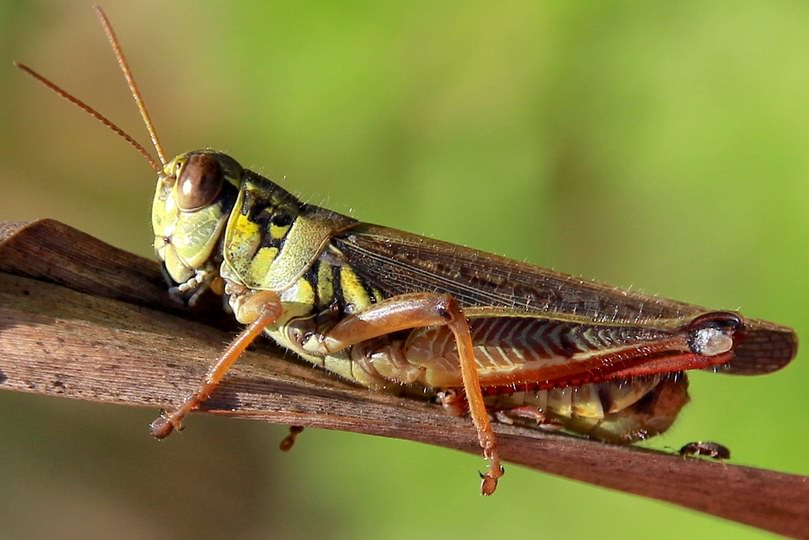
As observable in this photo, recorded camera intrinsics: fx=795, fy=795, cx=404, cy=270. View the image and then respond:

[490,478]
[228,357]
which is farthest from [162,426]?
[490,478]

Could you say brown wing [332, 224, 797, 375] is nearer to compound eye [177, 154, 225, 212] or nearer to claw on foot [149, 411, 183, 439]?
compound eye [177, 154, 225, 212]

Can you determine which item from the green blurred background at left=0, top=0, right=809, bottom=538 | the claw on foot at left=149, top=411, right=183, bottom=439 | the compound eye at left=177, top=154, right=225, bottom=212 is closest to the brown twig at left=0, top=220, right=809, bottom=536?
the claw on foot at left=149, top=411, right=183, bottom=439

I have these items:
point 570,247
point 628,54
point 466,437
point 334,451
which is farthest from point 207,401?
point 628,54

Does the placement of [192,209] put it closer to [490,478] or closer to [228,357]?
[228,357]

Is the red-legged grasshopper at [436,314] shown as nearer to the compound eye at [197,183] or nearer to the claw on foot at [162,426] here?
the compound eye at [197,183]

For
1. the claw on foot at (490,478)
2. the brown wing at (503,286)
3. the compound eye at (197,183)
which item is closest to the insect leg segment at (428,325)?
the claw on foot at (490,478)
